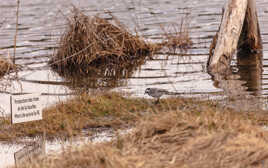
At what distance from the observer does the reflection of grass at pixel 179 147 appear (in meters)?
6.14

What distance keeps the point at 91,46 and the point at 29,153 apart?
7.31 meters

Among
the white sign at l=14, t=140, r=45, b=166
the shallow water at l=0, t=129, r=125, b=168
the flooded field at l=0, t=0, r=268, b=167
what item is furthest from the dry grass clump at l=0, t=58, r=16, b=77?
the white sign at l=14, t=140, r=45, b=166

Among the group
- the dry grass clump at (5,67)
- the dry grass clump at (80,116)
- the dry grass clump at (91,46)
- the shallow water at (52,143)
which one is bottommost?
the shallow water at (52,143)

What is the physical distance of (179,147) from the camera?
642 cm

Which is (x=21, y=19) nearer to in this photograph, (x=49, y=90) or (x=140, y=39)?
(x=140, y=39)

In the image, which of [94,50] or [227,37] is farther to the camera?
[94,50]

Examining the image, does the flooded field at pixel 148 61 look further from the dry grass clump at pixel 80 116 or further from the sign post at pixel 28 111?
the sign post at pixel 28 111

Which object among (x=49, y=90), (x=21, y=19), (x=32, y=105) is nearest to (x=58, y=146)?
(x=32, y=105)

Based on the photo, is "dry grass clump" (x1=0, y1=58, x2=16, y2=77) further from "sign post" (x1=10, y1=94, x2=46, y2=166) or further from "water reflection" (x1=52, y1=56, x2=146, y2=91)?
"sign post" (x1=10, y1=94, x2=46, y2=166)

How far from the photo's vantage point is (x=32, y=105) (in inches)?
307

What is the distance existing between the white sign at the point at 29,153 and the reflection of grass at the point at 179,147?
592 mm

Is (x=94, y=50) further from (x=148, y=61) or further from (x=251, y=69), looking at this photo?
(x=251, y=69)

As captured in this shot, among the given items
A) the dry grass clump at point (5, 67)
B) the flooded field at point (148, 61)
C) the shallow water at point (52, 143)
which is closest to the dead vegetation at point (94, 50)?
the flooded field at point (148, 61)

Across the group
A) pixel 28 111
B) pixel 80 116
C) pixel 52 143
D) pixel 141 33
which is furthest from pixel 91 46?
pixel 28 111
